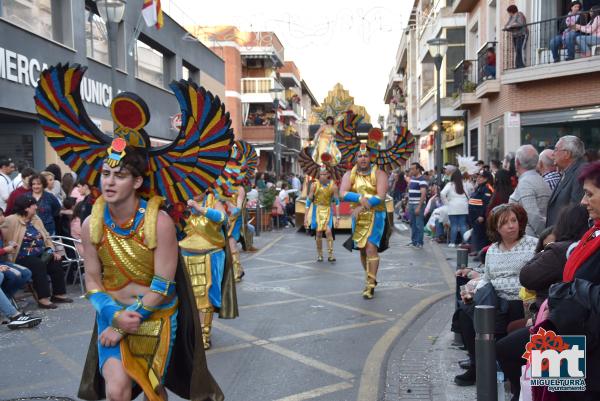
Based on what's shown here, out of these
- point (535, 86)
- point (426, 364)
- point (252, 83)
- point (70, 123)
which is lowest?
point (426, 364)

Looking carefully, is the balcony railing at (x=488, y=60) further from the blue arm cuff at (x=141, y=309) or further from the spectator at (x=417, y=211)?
the blue arm cuff at (x=141, y=309)

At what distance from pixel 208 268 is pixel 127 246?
2555 mm

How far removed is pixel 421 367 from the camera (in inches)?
215

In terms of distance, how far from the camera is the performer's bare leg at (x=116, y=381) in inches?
131

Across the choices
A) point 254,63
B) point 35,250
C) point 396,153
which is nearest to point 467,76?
point 396,153

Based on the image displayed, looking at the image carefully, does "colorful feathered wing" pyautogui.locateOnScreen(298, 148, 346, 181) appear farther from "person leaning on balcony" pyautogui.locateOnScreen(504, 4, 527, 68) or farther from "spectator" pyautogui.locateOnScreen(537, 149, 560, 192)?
"person leaning on balcony" pyautogui.locateOnScreen(504, 4, 527, 68)

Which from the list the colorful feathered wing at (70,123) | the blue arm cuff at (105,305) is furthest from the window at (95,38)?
the blue arm cuff at (105,305)

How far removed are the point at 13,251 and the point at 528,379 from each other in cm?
650

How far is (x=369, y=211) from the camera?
8.51m

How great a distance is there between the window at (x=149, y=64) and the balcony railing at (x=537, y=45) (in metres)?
12.6

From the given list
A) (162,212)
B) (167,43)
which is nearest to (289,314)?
(162,212)

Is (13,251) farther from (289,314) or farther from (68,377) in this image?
(289,314)

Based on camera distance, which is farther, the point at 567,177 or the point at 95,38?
the point at 95,38

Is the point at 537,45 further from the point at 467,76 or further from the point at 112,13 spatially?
the point at 112,13
